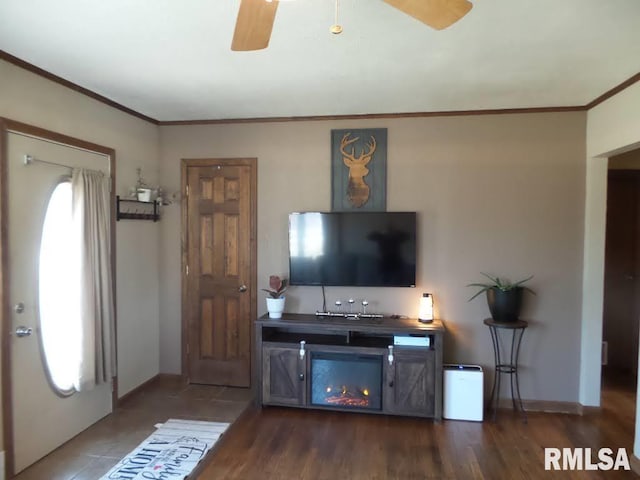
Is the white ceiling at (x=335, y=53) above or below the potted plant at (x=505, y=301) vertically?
above

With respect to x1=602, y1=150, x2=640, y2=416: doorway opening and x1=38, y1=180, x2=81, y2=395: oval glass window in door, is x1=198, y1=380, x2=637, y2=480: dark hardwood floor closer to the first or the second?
x1=602, y1=150, x2=640, y2=416: doorway opening

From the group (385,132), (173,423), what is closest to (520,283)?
(385,132)

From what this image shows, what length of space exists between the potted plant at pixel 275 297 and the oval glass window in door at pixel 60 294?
1.47 meters

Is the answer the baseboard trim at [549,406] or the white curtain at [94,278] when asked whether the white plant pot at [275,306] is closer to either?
the white curtain at [94,278]

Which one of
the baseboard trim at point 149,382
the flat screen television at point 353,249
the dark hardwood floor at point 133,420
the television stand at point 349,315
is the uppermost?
the flat screen television at point 353,249

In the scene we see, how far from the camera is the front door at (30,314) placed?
2.52m

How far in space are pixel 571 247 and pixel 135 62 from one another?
3639 mm

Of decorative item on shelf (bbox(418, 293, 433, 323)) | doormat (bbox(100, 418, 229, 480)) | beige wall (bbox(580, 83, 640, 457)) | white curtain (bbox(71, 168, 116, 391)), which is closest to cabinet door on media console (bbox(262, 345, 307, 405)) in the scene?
doormat (bbox(100, 418, 229, 480))

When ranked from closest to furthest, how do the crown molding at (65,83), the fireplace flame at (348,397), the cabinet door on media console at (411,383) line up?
1. the crown molding at (65,83)
2. the cabinet door on media console at (411,383)
3. the fireplace flame at (348,397)

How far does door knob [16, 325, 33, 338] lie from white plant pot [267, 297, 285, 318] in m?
1.72

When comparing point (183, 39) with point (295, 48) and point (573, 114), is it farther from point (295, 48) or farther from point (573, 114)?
point (573, 114)

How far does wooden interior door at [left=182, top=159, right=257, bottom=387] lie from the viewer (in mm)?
3900

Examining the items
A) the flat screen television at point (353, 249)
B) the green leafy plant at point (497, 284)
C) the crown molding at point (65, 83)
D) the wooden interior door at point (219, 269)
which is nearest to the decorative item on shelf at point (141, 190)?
the wooden interior door at point (219, 269)

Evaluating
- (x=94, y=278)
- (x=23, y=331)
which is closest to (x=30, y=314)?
(x=23, y=331)
